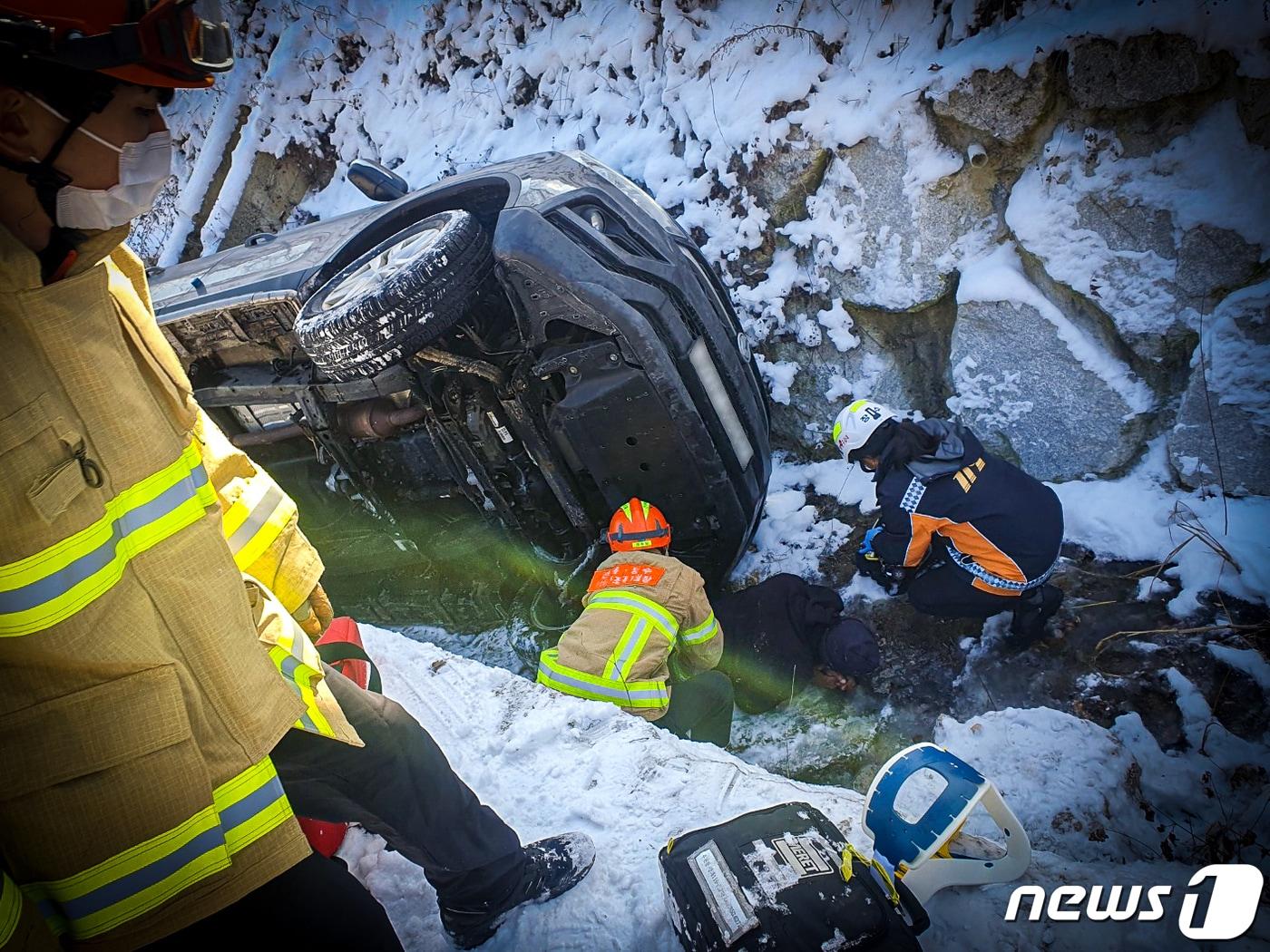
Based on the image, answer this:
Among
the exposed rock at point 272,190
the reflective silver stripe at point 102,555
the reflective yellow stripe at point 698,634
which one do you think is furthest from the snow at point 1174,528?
the exposed rock at point 272,190

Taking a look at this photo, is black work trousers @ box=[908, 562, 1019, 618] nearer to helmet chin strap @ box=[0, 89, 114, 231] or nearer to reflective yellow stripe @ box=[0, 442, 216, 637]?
reflective yellow stripe @ box=[0, 442, 216, 637]

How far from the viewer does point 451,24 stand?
6238 mm

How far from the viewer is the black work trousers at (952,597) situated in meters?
2.86

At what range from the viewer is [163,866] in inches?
39.8

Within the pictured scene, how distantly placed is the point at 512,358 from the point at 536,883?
6.52 ft

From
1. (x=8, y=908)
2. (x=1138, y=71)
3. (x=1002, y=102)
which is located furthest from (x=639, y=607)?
(x=1138, y=71)

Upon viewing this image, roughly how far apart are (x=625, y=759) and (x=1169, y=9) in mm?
3884

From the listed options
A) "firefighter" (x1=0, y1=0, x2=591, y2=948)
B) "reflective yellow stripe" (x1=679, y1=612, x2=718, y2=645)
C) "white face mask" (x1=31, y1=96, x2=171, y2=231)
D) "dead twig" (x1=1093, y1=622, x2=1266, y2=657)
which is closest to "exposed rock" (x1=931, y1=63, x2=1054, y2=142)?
"dead twig" (x1=1093, y1=622, x2=1266, y2=657)

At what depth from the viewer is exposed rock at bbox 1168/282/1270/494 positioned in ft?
9.15

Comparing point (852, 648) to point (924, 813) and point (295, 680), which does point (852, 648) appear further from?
point (295, 680)

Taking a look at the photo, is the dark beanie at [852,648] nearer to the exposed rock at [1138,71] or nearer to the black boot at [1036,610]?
the black boot at [1036,610]

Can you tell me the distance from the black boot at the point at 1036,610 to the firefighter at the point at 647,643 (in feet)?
4.51

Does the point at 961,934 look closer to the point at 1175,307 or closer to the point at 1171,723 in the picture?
the point at 1171,723

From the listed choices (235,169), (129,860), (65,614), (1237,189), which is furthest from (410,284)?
(235,169)
